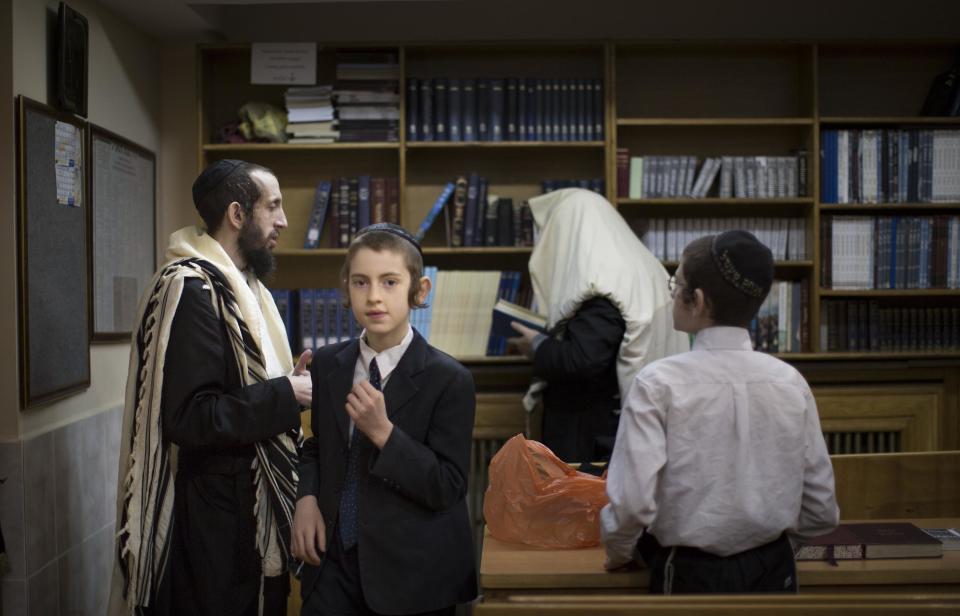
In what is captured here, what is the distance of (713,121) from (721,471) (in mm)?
2512

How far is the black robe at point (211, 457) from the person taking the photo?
75.8 inches

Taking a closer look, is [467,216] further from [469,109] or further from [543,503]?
[543,503]

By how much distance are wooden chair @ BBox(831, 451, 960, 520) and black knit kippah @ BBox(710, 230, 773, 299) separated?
66cm

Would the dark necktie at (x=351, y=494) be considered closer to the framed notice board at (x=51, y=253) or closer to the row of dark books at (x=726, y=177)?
the framed notice board at (x=51, y=253)

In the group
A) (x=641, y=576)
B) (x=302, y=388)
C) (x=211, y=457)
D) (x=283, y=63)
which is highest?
(x=283, y=63)

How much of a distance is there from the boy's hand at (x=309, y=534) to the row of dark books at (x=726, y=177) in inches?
99.4

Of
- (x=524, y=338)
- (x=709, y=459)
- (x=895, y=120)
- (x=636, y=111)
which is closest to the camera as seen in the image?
(x=709, y=459)

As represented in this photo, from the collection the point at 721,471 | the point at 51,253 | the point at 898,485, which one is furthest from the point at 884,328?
the point at 51,253

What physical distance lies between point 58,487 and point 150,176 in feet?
4.81

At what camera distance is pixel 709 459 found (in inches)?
59.1

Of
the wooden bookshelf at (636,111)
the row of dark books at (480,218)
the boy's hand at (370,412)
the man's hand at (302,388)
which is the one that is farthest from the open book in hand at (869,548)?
the wooden bookshelf at (636,111)

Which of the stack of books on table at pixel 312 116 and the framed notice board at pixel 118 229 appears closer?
the framed notice board at pixel 118 229

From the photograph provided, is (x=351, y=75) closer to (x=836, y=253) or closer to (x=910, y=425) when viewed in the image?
(x=836, y=253)

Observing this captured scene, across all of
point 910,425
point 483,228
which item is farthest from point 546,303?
point 910,425
